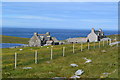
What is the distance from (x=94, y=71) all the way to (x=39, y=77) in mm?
6046

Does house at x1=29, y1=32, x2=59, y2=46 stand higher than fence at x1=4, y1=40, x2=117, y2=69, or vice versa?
house at x1=29, y1=32, x2=59, y2=46

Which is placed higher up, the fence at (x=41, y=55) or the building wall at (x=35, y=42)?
the building wall at (x=35, y=42)

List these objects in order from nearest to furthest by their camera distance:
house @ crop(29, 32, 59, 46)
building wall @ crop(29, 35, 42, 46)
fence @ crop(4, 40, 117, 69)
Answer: fence @ crop(4, 40, 117, 69)
building wall @ crop(29, 35, 42, 46)
house @ crop(29, 32, 59, 46)

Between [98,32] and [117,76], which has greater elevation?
[98,32]

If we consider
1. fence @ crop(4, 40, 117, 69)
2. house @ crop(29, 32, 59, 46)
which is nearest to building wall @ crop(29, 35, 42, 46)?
house @ crop(29, 32, 59, 46)

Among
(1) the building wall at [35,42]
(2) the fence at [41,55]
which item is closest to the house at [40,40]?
(1) the building wall at [35,42]

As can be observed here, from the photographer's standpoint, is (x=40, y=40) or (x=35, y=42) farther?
(x=35, y=42)

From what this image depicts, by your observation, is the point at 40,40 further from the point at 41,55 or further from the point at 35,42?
the point at 41,55

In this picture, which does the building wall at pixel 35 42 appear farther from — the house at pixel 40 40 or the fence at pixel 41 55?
the fence at pixel 41 55

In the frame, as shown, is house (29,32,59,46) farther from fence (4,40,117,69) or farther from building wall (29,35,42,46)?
fence (4,40,117,69)

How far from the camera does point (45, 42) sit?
301 ft

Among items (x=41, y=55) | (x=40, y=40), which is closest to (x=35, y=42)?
(x=40, y=40)

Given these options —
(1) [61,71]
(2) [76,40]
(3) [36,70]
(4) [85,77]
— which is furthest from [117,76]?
(2) [76,40]

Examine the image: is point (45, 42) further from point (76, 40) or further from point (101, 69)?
point (101, 69)
